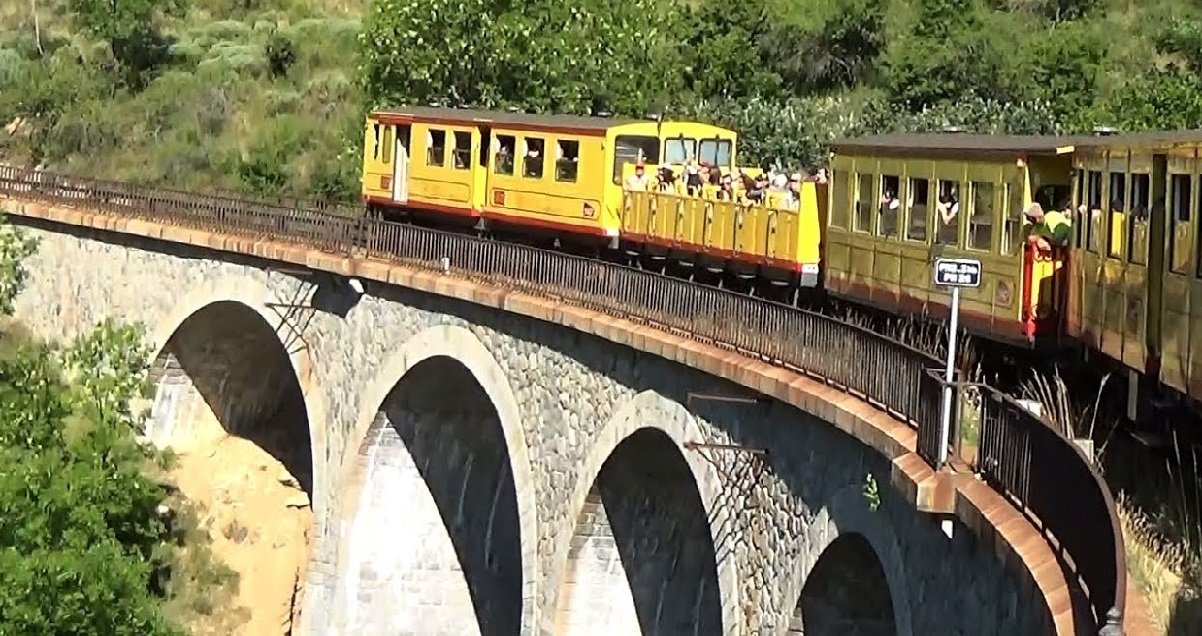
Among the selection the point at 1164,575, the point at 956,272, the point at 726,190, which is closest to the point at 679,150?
the point at 726,190

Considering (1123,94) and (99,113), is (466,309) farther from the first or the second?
(99,113)

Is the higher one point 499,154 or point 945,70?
point 945,70

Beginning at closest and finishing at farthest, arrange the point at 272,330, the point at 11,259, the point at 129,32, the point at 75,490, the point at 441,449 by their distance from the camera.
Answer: the point at 75,490, the point at 441,449, the point at 272,330, the point at 11,259, the point at 129,32

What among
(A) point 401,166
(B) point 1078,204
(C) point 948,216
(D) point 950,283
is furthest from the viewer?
(A) point 401,166

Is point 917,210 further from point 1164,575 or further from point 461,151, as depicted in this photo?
point 461,151

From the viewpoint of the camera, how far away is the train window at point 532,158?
1060 inches

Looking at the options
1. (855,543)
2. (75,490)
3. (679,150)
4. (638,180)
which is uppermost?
(679,150)

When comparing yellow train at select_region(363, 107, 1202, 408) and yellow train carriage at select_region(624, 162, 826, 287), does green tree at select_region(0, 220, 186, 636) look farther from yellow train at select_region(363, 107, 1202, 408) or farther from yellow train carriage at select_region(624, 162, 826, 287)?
yellow train carriage at select_region(624, 162, 826, 287)

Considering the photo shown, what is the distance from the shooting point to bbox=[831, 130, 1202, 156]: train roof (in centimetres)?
1209

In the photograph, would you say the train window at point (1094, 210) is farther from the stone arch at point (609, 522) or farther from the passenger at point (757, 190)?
the passenger at point (757, 190)

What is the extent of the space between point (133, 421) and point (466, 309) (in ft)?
34.7

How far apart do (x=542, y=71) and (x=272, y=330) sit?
9.79 metres

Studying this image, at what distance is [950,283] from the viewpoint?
1106 cm

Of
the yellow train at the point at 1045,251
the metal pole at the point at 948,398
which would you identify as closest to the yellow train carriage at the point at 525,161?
the yellow train at the point at 1045,251
